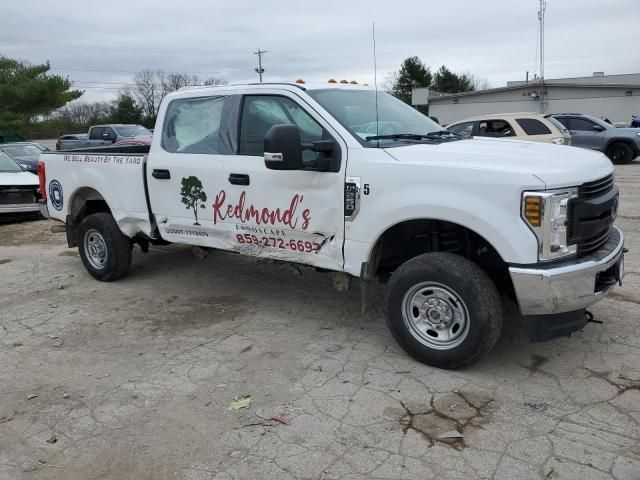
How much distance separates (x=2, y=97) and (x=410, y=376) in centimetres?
4512

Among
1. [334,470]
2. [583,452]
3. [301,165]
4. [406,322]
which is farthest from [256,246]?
[583,452]

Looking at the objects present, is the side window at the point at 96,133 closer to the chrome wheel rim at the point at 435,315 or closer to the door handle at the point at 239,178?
the door handle at the point at 239,178

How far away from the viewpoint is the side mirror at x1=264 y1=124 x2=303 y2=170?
4.12 metres

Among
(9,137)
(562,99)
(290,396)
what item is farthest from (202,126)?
(562,99)

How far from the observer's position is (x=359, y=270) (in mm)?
4383

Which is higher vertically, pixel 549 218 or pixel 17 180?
pixel 17 180

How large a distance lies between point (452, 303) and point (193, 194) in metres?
2.56

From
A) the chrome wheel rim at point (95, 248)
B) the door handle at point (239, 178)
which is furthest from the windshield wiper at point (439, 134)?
the chrome wheel rim at point (95, 248)

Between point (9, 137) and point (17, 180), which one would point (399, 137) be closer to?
point (17, 180)

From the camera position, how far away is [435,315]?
4.06 metres

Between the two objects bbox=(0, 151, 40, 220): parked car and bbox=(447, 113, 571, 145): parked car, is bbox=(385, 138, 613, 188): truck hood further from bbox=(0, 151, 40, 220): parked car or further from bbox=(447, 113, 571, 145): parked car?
bbox=(447, 113, 571, 145): parked car

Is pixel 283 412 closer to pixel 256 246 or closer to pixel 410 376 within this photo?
pixel 410 376

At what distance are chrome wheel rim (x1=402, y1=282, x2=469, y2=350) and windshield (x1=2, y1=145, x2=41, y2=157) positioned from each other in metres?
15.3

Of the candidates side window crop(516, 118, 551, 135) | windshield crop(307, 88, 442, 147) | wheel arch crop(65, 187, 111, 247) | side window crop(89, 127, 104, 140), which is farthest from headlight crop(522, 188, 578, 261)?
side window crop(89, 127, 104, 140)
